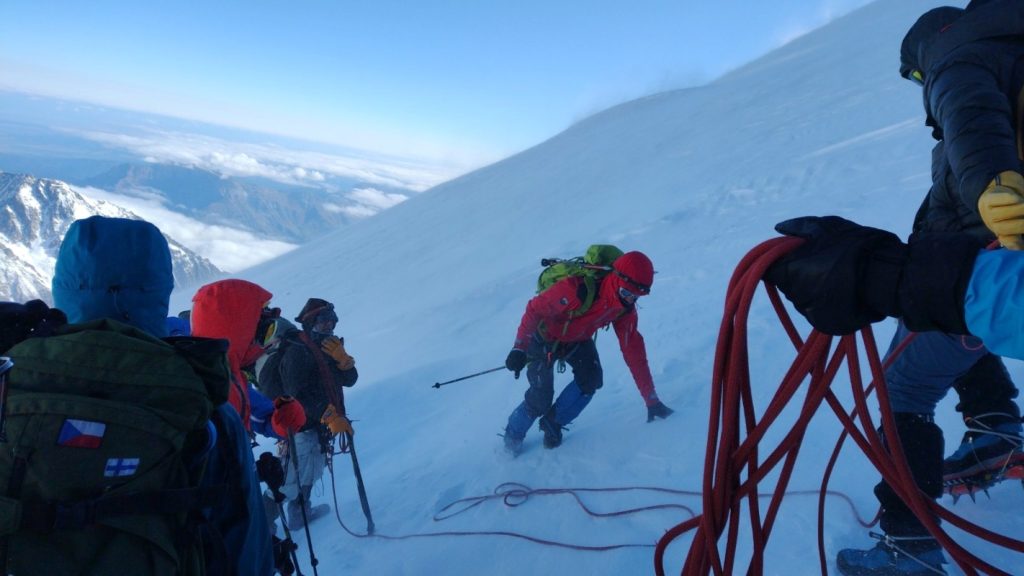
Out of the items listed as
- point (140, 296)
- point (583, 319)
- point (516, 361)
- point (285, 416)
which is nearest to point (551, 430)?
point (516, 361)

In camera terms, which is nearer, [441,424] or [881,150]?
[441,424]

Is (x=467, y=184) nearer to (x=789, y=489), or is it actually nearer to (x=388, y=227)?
(x=388, y=227)

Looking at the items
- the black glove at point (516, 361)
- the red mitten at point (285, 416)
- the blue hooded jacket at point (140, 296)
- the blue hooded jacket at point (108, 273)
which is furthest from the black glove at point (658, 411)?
the blue hooded jacket at point (108, 273)

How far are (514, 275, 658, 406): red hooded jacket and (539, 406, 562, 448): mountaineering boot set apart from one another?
0.59 metres

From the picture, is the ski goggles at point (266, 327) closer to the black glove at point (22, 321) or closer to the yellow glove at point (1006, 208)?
the black glove at point (22, 321)

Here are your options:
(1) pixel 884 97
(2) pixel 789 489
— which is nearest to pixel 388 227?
(1) pixel 884 97

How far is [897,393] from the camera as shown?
2.22 m

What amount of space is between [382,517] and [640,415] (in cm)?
205

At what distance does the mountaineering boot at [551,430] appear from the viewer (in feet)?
14.1

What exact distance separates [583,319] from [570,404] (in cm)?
69

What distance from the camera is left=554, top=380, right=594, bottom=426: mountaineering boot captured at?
173 inches

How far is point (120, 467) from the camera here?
1.19m

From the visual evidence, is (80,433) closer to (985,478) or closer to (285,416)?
(285,416)

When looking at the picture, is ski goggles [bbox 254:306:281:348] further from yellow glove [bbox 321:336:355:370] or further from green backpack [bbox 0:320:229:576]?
green backpack [bbox 0:320:229:576]
